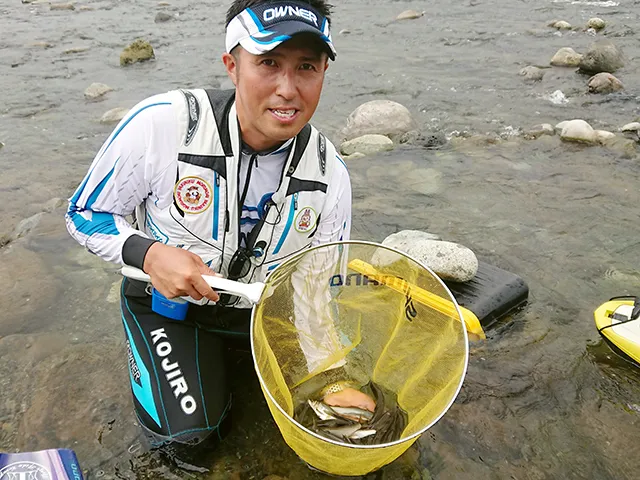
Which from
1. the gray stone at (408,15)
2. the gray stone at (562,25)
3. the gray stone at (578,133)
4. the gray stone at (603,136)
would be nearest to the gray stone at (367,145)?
the gray stone at (578,133)

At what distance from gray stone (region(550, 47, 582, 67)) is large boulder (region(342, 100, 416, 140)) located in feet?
14.9

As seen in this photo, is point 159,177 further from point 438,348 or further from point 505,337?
point 505,337

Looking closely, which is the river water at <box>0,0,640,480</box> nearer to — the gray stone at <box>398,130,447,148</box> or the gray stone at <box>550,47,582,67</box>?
the gray stone at <box>398,130,447,148</box>

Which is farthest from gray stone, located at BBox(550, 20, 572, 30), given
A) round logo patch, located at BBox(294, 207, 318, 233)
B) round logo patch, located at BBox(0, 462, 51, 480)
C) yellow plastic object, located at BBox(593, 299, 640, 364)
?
round logo patch, located at BBox(0, 462, 51, 480)

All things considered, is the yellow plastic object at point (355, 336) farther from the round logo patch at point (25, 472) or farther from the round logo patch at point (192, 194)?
the round logo patch at point (25, 472)

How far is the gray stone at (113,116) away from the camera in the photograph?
343 inches

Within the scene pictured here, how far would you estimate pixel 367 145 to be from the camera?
753 centimetres

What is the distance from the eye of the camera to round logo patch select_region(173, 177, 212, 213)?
2.87 meters

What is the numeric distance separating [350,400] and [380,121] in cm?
584

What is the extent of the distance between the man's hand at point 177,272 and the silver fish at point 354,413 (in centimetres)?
102

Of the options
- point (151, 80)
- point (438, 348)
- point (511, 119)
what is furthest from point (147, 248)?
point (151, 80)

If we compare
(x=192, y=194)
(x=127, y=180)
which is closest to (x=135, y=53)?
(x=127, y=180)

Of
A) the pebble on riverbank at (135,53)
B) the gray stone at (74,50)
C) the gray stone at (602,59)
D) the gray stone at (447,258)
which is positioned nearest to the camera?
the gray stone at (447,258)

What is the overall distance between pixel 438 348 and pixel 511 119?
6648 mm
